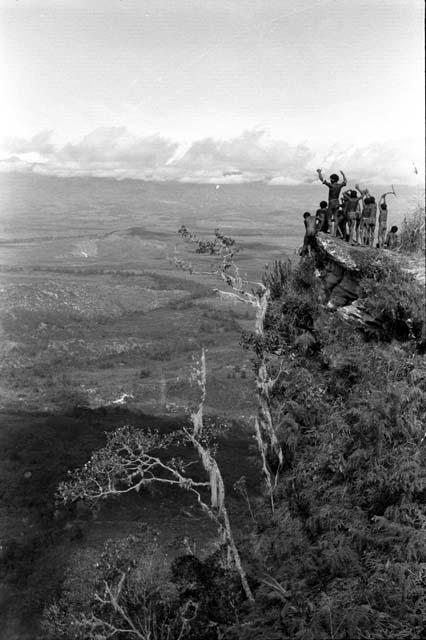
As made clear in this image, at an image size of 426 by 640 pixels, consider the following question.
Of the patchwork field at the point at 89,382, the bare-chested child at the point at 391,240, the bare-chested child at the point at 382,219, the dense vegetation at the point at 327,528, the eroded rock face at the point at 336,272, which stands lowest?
the patchwork field at the point at 89,382

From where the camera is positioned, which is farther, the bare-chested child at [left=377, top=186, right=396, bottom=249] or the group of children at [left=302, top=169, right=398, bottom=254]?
the bare-chested child at [left=377, top=186, right=396, bottom=249]

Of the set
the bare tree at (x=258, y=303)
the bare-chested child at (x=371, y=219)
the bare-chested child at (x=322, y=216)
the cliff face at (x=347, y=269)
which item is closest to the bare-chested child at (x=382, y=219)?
the bare-chested child at (x=371, y=219)

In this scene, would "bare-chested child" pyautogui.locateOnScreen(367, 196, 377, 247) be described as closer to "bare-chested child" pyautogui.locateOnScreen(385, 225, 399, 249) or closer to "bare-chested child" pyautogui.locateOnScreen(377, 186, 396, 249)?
"bare-chested child" pyautogui.locateOnScreen(377, 186, 396, 249)

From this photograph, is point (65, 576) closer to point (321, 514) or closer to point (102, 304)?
point (321, 514)

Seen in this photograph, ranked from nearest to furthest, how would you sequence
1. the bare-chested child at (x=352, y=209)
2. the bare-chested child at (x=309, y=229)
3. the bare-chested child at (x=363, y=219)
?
the bare-chested child at (x=352, y=209)
the bare-chested child at (x=363, y=219)
the bare-chested child at (x=309, y=229)

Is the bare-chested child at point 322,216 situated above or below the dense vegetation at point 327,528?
above

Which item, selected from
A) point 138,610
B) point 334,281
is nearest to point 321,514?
point 138,610

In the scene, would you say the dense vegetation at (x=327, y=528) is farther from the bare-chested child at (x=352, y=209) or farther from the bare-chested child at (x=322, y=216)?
the bare-chested child at (x=322, y=216)

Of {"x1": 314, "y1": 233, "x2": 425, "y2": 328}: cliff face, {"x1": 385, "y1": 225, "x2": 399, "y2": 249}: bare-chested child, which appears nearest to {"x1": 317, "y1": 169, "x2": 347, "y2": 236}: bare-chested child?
{"x1": 314, "y1": 233, "x2": 425, "y2": 328}: cliff face
